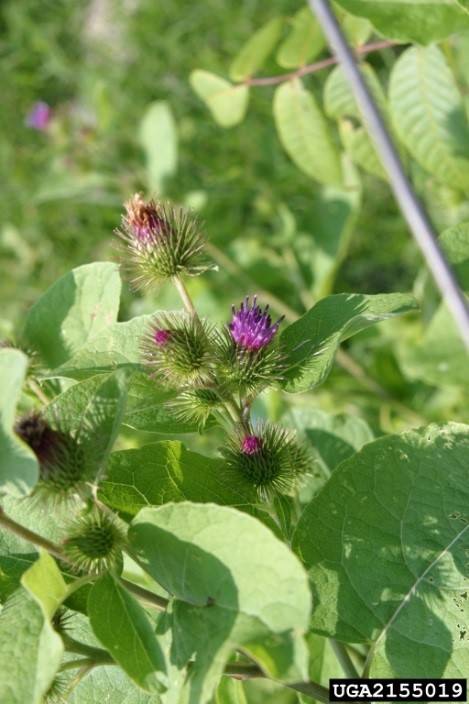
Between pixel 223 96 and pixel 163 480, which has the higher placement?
pixel 223 96

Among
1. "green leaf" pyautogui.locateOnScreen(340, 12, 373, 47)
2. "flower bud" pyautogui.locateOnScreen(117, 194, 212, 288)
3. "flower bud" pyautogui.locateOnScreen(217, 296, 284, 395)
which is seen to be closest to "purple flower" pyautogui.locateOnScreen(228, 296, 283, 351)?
"flower bud" pyautogui.locateOnScreen(217, 296, 284, 395)

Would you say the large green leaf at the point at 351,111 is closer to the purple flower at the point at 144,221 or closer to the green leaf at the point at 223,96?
the green leaf at the point at 223,96

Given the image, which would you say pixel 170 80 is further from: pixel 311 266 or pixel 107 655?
pixel 107 655

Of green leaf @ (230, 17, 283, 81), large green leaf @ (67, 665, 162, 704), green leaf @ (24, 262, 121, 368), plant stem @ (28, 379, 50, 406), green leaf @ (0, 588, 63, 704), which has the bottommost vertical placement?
large green leaf @ (67, 665, 162, 704)

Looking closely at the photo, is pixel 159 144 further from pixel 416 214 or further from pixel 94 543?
pixel 416 214

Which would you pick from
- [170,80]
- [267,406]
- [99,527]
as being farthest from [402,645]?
[170,80]

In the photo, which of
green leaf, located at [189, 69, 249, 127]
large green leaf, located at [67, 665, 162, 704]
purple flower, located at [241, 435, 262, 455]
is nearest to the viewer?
purple flower, located at [241, 435, 262, 455]

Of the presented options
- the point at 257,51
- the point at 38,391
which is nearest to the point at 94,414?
the point at 38,391

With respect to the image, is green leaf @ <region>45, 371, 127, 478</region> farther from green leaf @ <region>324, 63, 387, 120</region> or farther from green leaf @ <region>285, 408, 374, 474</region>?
green leaf @ <region>324, 63, 387, 120</region>

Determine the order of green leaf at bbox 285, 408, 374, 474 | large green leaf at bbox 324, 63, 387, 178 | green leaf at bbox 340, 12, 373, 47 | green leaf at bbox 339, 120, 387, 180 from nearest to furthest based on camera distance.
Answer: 1. green leaf at bbox 285, 408, 374, 474
2. green leaf at bbox 340, 12, 373, 47
3. large green leaf at bbox 324, 63, 387, 178
4. green leaf at bbox 339, 120, 387, 180
